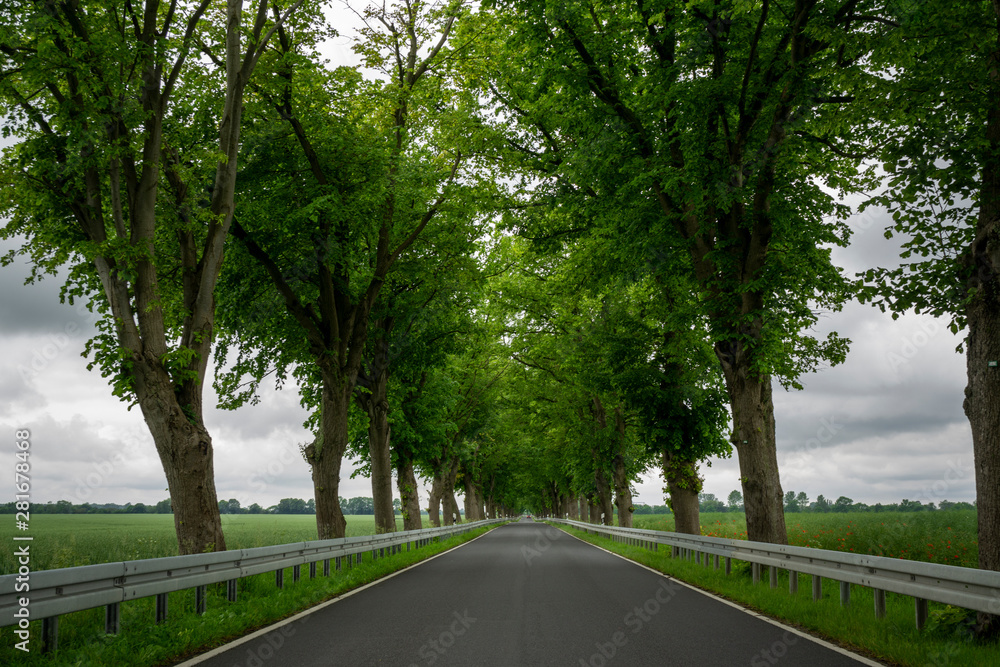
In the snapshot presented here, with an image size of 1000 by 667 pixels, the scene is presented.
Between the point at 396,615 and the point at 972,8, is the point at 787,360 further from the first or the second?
the point at 396,615

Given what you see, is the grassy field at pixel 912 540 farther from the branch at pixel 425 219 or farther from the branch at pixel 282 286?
the branch at pixel 282 286

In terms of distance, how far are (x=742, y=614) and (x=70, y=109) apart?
11668 mm

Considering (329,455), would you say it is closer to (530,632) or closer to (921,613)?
(530,632)

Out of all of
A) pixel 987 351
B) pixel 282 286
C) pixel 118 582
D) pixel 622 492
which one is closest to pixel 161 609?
pixel 118 582

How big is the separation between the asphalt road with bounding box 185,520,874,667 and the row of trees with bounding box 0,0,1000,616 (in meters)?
2.62

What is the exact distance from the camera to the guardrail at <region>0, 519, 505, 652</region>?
537 cm

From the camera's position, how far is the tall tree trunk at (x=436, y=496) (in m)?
40.3


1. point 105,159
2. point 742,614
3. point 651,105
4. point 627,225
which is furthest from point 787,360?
point 105,159

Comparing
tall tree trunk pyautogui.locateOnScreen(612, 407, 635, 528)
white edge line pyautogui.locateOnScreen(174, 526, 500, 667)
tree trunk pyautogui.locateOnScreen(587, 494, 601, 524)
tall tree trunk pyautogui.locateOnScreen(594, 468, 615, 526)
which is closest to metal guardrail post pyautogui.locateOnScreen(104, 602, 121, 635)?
white edge line pyautogui.locateOnScreen(174, 526, 500, 667)

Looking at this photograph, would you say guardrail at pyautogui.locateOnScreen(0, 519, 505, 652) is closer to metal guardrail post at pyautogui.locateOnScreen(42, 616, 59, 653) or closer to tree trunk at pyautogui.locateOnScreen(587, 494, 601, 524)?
metal guardrail post at pyautogui.locateOnScreen(42, 616, 59, 653)

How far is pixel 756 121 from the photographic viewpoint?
1302 centimetres

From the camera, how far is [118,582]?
21.8 feet

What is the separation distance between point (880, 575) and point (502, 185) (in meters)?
12.4

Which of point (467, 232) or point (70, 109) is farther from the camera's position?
point (467, 232)
